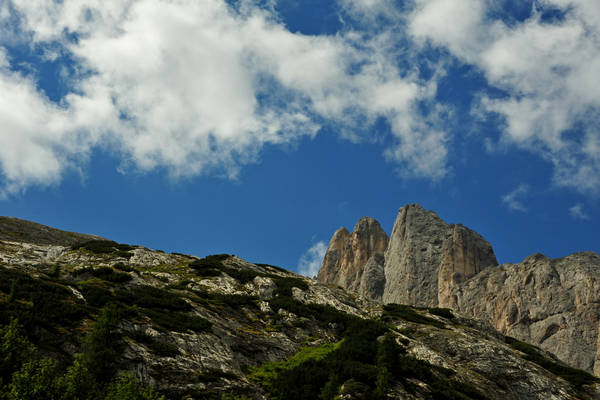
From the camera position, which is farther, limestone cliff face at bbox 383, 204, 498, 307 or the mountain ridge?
limestone cliff face at bbox 383, 204, 498, 307

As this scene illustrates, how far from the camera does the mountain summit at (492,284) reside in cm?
12056

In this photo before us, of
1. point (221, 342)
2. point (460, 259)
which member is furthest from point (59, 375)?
point (460, 259)

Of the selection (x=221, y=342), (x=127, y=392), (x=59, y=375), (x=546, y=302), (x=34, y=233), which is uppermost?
(x=546, y=302)

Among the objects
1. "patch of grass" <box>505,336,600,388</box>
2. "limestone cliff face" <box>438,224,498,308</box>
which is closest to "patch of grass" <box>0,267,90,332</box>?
"patch of grass" <box>505,336,600,388</box>

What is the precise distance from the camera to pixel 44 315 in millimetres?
26281

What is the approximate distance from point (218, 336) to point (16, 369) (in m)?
16.0

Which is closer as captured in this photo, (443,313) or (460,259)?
(443,313)

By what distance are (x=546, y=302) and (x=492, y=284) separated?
66.3 feet

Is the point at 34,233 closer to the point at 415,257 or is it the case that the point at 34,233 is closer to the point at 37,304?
the point at 37,304

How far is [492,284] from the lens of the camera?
150 meters

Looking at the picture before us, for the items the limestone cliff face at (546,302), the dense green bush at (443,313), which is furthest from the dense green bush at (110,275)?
the limestone cliff face at (546,302)

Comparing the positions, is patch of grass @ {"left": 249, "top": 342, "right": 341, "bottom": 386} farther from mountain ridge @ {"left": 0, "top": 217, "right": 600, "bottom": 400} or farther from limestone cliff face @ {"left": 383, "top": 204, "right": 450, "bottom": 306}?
limestone cliff face @ {"left": 383, "top": 204, "right": 450, "bottom": 306}

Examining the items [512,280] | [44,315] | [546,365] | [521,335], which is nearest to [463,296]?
[512,280]

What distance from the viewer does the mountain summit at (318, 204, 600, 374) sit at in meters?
121
